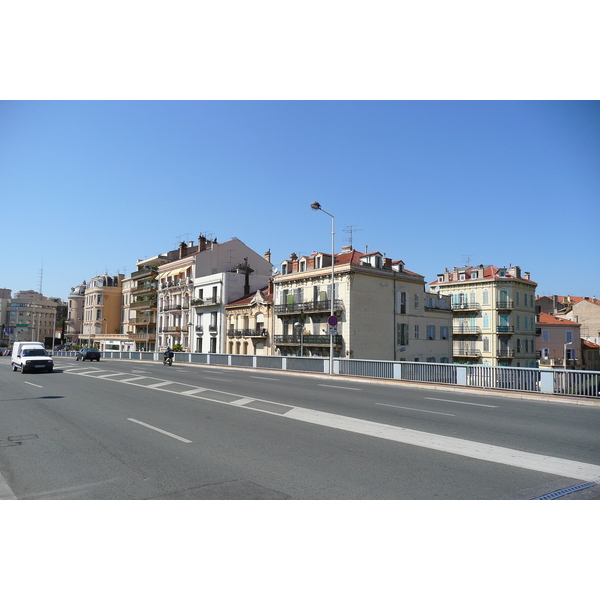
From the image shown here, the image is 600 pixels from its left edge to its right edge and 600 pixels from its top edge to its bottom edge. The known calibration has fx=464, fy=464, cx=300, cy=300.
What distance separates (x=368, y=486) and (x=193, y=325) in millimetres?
59399

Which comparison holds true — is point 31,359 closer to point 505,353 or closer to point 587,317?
point 505,353

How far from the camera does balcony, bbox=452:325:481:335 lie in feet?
199

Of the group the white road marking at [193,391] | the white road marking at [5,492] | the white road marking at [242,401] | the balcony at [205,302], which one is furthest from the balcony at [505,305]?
the white road marking at [5,492]

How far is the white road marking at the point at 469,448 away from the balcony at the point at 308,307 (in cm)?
3278

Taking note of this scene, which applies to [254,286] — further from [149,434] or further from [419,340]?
[149,434]

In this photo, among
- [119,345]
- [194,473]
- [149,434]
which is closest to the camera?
[194,473]

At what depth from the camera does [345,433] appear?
31.7 ft

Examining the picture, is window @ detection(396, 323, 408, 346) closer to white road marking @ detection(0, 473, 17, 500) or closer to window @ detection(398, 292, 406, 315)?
window @ detection(398, 292, 406, 315)

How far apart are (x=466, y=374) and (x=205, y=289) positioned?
45.4m

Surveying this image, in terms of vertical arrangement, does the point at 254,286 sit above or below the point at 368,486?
above

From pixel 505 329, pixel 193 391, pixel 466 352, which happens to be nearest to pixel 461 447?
pixel 193 391

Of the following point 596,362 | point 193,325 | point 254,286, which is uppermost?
point 254,286

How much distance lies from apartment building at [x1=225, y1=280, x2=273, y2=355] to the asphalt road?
37.6 meters

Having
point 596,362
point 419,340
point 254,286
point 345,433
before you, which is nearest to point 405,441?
point 345,433
